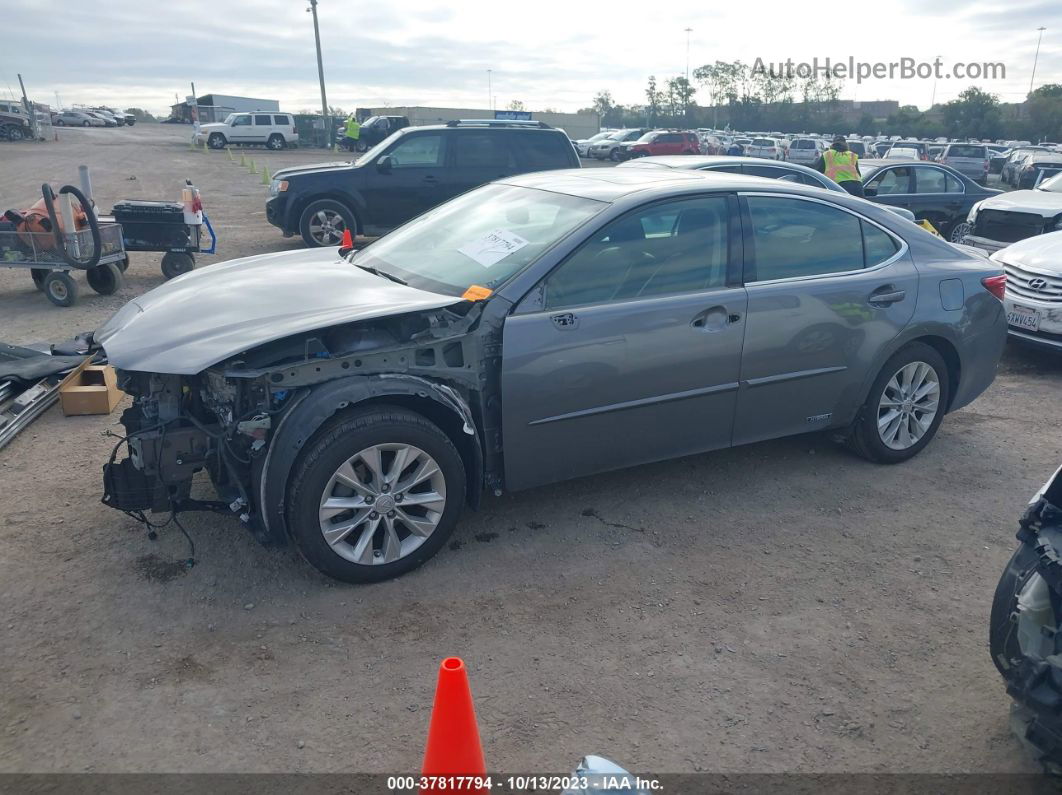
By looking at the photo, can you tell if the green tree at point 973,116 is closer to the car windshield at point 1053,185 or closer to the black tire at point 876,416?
the car windshield at point 1053,185

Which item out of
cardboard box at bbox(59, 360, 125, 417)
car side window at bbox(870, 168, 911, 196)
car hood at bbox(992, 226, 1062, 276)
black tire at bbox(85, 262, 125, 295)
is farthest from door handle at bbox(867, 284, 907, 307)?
car side window at bbox(870, 168, 911, 196)

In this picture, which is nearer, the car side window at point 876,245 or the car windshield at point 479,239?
the car windshield at point 479,239

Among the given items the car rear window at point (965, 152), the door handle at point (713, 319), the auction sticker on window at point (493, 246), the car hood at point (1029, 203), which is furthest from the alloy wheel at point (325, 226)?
the car rear window at point (965, 152)

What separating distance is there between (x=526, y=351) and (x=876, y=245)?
2377 mm

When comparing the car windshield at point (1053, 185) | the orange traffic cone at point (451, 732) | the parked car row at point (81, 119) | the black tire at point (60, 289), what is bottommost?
the orange traffic cone at point (451, 732)

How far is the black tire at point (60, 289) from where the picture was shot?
8.50 m

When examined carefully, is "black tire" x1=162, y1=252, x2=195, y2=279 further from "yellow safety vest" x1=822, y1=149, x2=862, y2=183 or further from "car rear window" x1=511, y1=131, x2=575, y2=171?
"yellow safety vest" x1=822, y1=149, x2=862, y2=183

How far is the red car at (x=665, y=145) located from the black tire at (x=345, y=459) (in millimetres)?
31115

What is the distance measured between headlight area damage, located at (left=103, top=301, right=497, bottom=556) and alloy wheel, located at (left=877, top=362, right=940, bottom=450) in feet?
Result: 8.25

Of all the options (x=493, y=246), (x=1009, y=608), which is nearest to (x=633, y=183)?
(x=493, y=246)

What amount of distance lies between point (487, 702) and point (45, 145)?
145 feet

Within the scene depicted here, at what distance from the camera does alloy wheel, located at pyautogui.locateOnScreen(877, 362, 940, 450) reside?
Result: 4.82 meters

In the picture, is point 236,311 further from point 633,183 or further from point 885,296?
point 885,296

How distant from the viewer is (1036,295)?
7.15m
